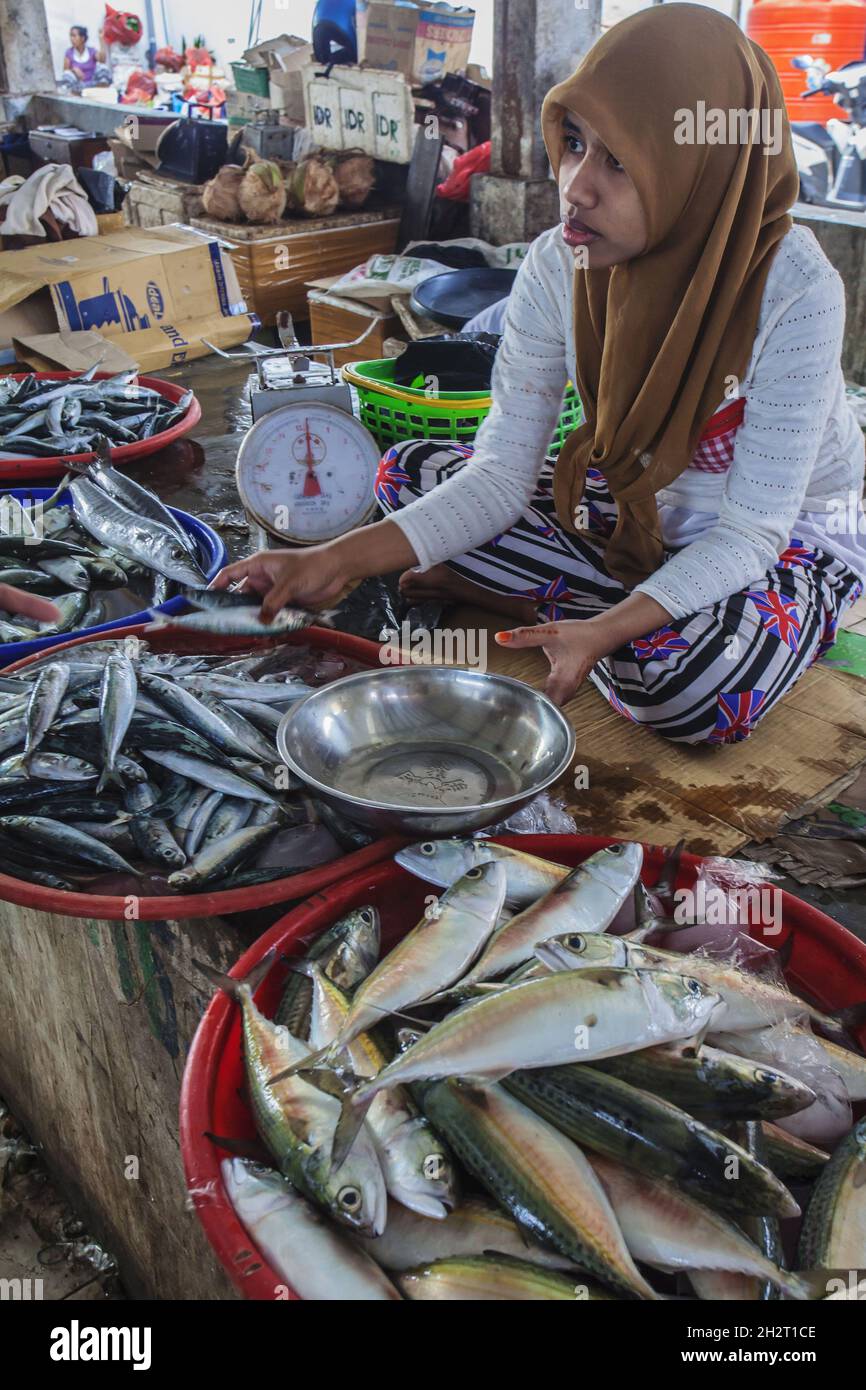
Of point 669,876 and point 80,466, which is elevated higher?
point 80,466

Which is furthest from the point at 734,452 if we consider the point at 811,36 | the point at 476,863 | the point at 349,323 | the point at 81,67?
the point at 81,67

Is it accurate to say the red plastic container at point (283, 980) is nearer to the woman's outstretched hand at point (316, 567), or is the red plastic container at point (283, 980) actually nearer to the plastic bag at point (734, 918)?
the plastic bag at point (734, 918)

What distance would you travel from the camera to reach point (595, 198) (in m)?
2.09

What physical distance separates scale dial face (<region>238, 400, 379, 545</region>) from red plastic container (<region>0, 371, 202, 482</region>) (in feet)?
2.80

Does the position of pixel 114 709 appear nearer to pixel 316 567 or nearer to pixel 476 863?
pixel 316 567

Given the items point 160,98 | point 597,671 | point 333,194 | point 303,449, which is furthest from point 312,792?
point 160,98

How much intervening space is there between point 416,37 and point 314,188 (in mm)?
1470

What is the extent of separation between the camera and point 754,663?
7.88 ft

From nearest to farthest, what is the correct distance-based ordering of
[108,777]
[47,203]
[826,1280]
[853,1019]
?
[826,1280], [853,1019], [108,777], [47,203]

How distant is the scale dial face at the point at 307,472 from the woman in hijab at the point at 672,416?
20.1 inches

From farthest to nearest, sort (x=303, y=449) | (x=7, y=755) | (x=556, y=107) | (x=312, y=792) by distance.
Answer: (x=303, y=449) < (x=556, y=107) < (x=7, y=755) < (x=312, y=792)

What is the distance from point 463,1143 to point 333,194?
704cm

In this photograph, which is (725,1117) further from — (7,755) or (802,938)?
(7,755)

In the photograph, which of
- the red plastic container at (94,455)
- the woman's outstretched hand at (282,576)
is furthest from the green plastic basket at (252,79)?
the woman's outstretched hand at (282,576)
